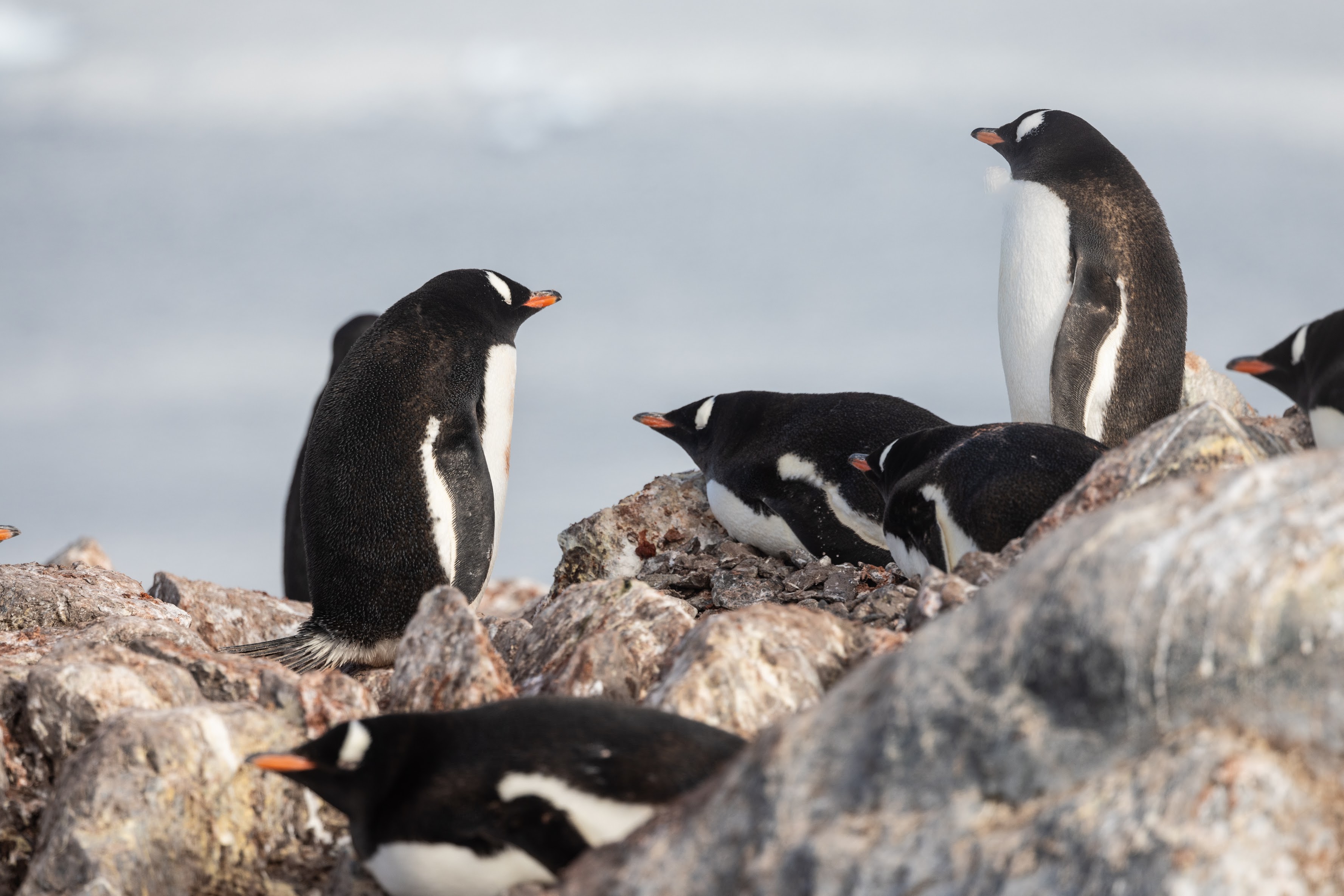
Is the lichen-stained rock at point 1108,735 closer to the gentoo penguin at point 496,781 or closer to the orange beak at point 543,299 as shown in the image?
the gentoo penguin at point 496,781

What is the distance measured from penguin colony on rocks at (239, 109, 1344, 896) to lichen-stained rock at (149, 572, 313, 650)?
2.72 feet

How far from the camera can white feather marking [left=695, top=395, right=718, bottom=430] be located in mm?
7582

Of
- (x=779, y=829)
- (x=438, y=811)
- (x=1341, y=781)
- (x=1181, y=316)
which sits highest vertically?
(x=1181, y=316)

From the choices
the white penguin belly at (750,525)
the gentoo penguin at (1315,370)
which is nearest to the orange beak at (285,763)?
the gentoo penguin at (1315,370)

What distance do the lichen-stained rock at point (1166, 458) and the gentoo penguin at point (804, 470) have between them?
8.38 ft

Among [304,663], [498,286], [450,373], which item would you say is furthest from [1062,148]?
[304,663]

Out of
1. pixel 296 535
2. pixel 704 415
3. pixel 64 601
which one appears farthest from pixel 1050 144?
pixel 296 535

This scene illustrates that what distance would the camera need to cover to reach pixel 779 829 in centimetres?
196

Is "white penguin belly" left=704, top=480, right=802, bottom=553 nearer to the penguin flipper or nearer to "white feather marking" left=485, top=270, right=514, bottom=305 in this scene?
"white feather marking" left=485, top=270, right=514, bottom=305

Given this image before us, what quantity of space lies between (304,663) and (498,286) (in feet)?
6.83

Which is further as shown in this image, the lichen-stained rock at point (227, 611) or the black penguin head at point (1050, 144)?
the black penguin head at point (1050, 144)

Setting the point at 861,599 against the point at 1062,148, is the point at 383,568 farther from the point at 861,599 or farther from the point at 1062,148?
the point at 1062,148

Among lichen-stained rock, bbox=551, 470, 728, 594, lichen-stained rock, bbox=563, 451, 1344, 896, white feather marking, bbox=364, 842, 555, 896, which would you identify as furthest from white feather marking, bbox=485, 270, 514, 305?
lichen-stained rock, bbox=563, 451, 1344, 896

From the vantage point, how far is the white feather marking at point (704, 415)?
758 cm
